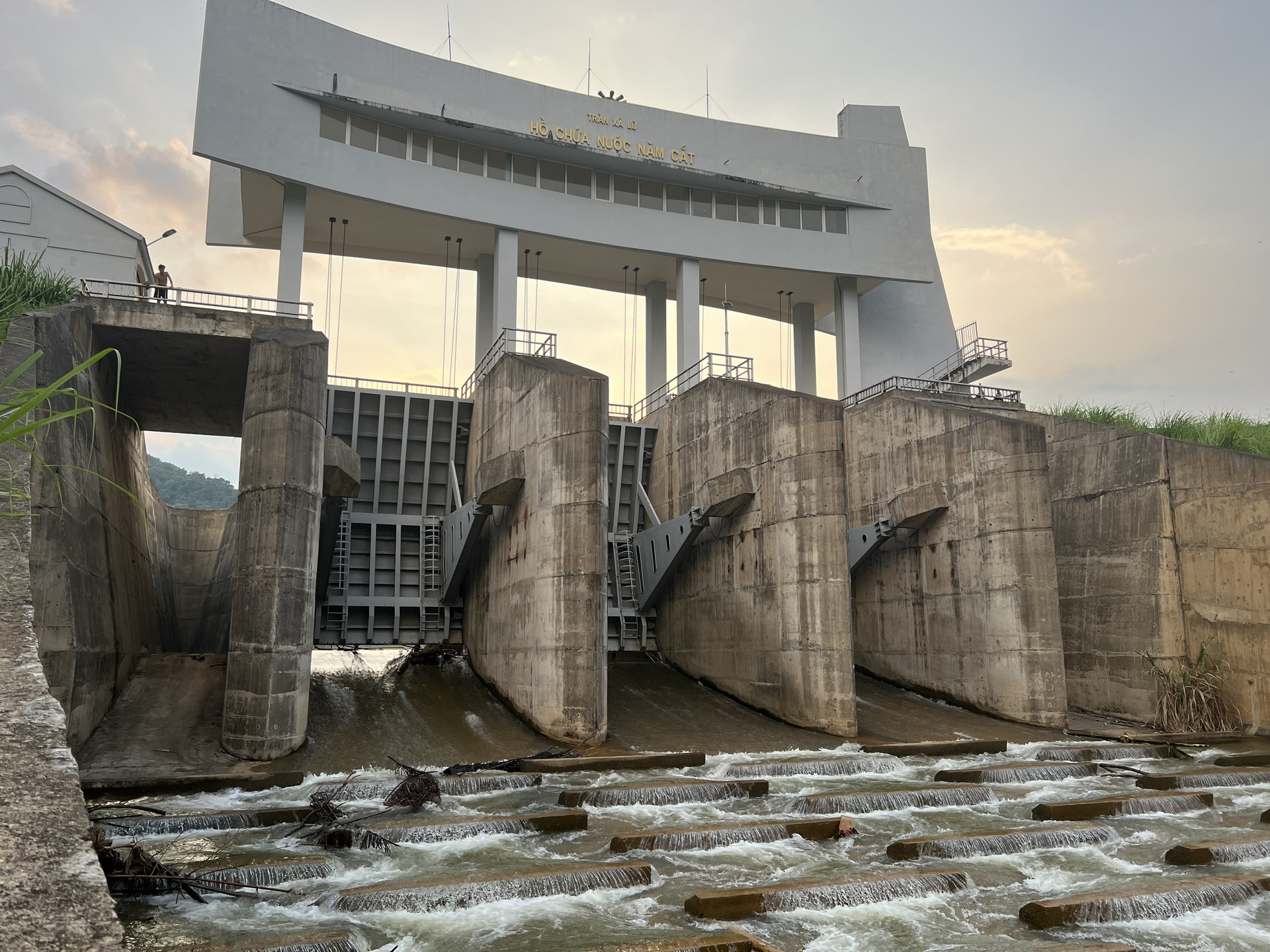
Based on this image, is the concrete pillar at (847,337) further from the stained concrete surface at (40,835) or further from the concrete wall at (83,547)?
the stained concrete surface at (40,835)

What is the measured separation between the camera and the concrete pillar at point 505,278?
88.4 ft

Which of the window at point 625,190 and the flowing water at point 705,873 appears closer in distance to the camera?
the flowing water at point 705,873

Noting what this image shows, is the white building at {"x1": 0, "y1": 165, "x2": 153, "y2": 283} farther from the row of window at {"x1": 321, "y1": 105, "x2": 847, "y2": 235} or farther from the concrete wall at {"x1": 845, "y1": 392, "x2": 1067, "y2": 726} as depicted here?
the concrete wall at {"x1": 845, "y1": 392, "x2": 1067, "y2": 726}

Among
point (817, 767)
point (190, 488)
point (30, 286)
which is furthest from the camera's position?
point (190, 488)

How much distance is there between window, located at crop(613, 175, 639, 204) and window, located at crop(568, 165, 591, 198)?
2.93 ft

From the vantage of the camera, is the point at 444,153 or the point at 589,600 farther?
the point at 444,153

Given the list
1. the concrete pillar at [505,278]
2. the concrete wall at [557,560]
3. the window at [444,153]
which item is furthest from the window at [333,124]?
the concrete wall at [557,560]

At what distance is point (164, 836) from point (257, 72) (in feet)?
69.1

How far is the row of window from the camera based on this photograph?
2611 cm

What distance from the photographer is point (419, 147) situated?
87.7ft

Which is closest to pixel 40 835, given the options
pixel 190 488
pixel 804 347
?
pixel 804 347

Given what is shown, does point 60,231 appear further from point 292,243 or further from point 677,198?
point 677,198

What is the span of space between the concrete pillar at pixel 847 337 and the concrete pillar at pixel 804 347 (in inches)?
79.6

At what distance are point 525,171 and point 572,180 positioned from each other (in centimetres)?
157
